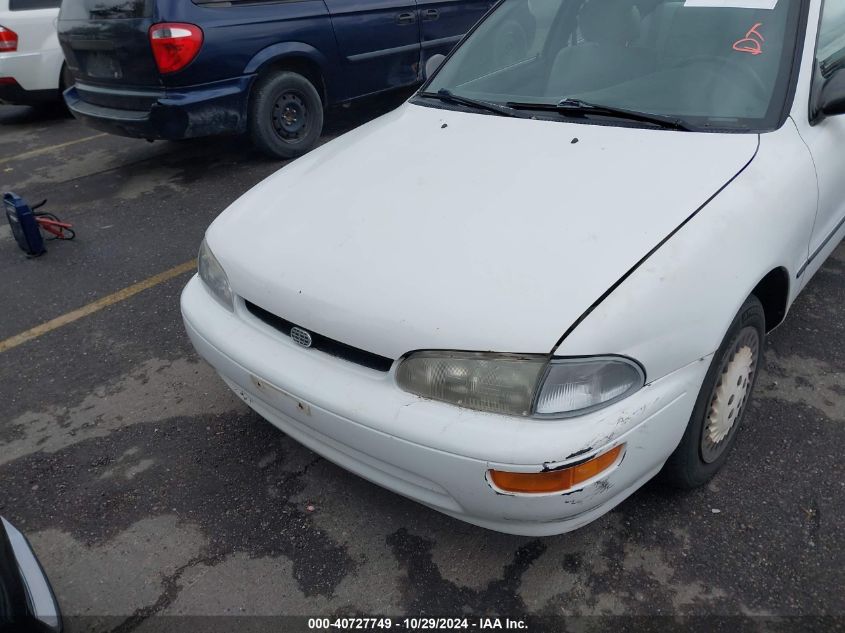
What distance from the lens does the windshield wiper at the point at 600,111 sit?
2.37 m

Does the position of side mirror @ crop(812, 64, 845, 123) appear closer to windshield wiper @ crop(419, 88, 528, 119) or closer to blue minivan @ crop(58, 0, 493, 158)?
windshield wiper @ crop(419, 88, 528, 119)

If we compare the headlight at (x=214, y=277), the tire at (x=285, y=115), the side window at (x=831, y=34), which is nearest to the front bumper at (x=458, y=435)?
the headlight at (x=214, y=277)

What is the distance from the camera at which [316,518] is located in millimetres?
2361

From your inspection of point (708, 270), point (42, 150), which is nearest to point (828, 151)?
point (708, 270)

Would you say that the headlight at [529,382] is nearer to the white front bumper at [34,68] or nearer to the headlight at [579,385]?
the headlight at [579,385]

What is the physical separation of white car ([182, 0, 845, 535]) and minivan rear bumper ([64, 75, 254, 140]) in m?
2.61

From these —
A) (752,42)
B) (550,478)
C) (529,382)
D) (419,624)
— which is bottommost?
(419,624)

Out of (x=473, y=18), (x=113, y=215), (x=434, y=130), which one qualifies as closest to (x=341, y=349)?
(x=434, y=130)

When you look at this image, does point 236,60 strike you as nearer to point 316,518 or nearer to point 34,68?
point 34,68

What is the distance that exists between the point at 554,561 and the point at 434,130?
5.32 feet

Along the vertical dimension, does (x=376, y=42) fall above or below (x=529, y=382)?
above

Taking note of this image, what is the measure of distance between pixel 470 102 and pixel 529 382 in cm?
155

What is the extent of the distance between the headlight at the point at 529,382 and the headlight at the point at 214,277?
0.86 metres

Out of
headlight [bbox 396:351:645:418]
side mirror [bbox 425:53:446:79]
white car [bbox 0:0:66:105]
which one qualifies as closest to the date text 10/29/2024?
headlight [bbox 396:351:645:418]
